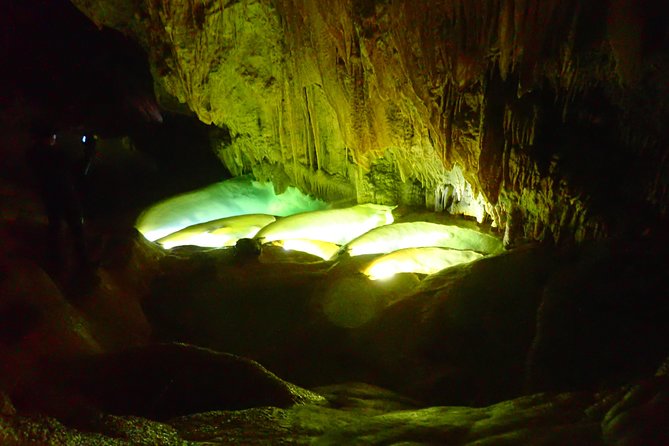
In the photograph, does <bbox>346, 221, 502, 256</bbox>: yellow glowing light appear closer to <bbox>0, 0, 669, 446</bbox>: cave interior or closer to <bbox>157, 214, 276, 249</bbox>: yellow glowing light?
<bbox>0, 0, 669, 446</bbox>: cave interior

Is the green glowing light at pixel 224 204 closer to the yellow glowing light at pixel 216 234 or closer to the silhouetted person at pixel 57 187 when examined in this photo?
the yellow glowing light at pixel 216 234

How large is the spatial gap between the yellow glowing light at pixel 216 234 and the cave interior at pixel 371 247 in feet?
0.22

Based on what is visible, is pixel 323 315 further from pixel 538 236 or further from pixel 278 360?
pixel 538 236

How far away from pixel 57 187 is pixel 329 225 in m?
6.45

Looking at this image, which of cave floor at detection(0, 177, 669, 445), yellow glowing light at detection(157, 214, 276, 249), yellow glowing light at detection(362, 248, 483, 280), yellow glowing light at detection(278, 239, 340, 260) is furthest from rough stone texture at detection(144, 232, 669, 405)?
yellow glowing light at detection(157, 214, 276, 249)

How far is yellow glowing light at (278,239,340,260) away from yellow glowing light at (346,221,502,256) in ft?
1.91

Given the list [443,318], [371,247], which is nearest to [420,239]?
[371,247]

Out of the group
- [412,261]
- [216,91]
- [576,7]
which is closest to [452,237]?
[412,261]

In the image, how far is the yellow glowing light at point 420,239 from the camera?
29.0ft

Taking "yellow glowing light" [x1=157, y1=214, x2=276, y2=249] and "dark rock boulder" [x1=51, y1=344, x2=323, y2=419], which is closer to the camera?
"dark rock boulder" [x1=51, y1=344, x2=323, y2=419]

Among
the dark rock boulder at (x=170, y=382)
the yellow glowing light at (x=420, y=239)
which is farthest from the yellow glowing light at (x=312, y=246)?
the dark rock boulder at (x=170, y=382)

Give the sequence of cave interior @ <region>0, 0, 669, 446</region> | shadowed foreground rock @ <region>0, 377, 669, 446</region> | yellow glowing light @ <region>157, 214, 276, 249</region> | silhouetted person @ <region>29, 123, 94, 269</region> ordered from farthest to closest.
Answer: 1. yellow glowing light @ <region>157, 214, 276, 249</region>
2. silhouetted person @ <region>29, 123, 94, 269</region>
3. cave interior @ <region>0, 0, 669, 446</region>
4. shadowed foreground rock @ <region>0, 377, 669, 446</region>

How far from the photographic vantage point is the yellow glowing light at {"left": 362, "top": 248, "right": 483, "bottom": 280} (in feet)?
25.3

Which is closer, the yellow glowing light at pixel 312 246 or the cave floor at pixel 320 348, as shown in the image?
the cave floor at pixel 320 348
